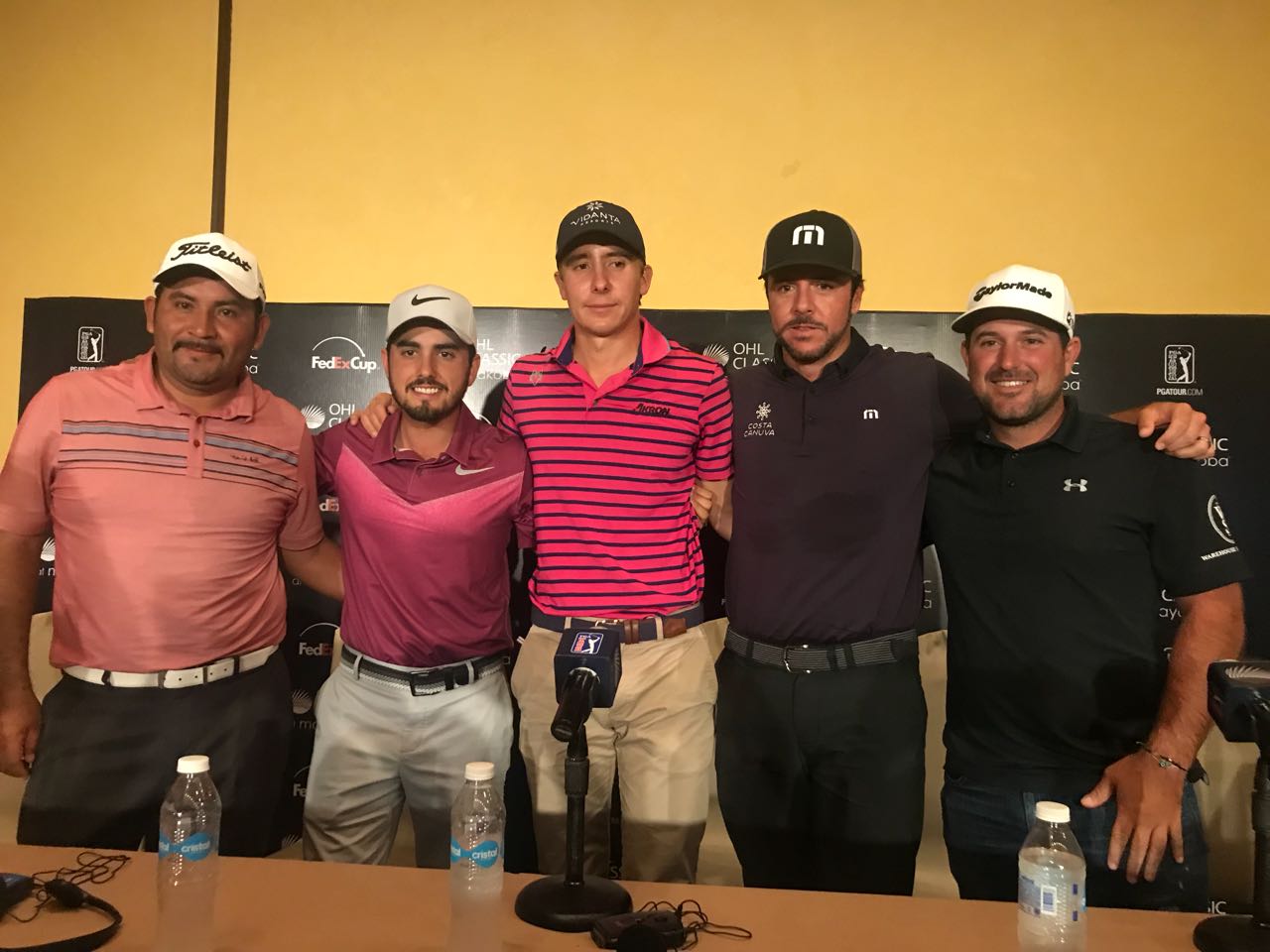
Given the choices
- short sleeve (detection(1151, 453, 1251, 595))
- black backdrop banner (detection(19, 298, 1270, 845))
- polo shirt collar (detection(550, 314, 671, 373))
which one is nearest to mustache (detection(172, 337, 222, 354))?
black backdrop banner (detection(19, 298, 1270, 845))

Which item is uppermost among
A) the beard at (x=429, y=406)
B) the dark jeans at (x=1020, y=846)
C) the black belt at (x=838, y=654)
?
the beard at (x=429, y=406)

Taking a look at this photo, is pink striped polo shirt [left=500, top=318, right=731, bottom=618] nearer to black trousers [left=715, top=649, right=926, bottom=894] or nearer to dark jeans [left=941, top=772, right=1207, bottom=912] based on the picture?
black trousers [left=715, top=649, right=926, bottom=894]

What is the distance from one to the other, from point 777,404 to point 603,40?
1.96 meters

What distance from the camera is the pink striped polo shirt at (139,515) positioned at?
240 cm

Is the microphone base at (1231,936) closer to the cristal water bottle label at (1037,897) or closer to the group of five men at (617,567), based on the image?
the cristal water bottle label at (1037,897)

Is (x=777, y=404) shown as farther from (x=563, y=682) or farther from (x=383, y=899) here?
(x=383, y=899)

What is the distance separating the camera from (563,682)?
1533 millimetres

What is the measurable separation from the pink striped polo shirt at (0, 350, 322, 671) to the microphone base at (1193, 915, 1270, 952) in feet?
7.64

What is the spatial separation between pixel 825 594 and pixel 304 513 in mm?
A: 1597

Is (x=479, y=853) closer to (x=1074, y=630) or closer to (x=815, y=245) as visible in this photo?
(x=1074, y=630)

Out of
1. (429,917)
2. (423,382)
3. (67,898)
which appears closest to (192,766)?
(67,898)

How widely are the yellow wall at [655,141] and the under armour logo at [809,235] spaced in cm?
100

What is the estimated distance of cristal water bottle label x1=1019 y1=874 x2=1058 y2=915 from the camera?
1.39m

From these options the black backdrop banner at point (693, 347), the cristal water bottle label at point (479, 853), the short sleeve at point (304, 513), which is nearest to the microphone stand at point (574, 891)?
the cristal water bottle label at point (479, 853)
